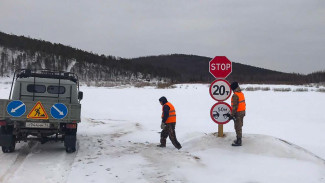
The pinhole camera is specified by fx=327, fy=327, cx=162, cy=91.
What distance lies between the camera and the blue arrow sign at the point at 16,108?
7.94m

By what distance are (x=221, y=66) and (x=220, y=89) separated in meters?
0.62

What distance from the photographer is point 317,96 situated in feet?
76.2

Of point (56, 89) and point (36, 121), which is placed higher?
point (56, 89)

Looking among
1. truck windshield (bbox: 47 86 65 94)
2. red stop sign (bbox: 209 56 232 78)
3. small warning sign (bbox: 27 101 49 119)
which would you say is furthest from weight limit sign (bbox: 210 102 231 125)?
truck windshield (bbox: 47 86 65 94)

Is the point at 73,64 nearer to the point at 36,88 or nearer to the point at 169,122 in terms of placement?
the point at 36,88

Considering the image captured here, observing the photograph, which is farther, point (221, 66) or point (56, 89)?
point (56, 89)

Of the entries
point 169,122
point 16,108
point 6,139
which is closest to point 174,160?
point 169,122

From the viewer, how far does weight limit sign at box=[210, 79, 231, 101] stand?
8.50 meters

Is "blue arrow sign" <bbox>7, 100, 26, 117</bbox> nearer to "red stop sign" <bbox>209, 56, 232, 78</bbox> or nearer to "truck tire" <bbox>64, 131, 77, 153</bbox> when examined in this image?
"truck tire" <bbox>64, 131, 77, 153</bbox>

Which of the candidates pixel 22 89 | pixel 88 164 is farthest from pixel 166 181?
pixel 22 89

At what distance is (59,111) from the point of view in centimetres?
827

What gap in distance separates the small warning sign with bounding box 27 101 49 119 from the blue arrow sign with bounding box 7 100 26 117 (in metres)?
0.19

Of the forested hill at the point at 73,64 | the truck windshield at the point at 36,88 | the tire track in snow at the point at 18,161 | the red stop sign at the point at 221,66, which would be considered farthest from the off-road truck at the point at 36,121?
the forested hill at the point at 73,64

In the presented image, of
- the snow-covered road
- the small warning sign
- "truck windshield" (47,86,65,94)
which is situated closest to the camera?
the snow-covered road
